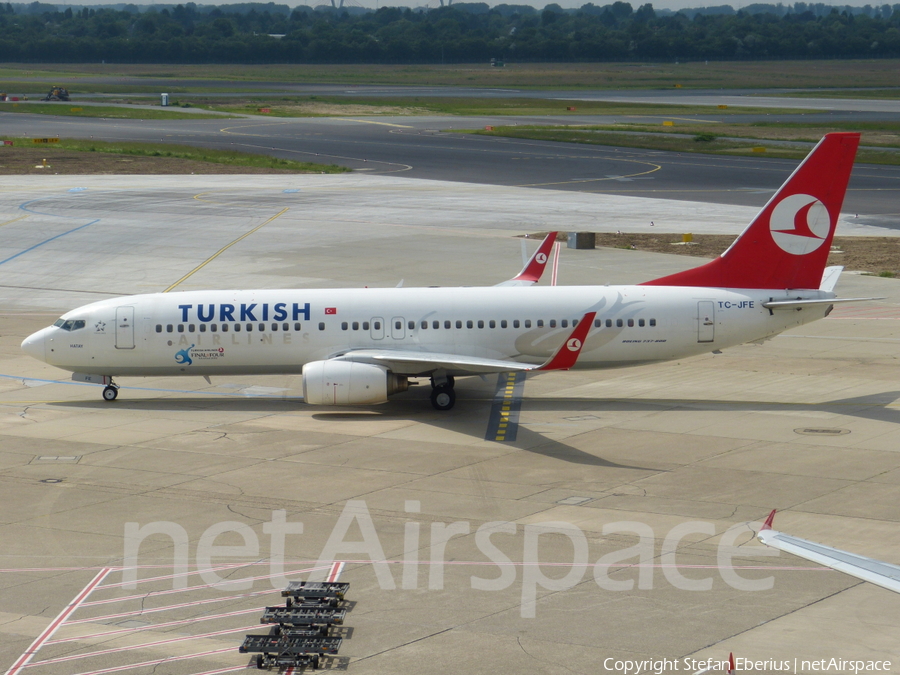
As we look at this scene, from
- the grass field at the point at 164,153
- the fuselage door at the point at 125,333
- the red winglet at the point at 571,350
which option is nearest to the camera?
the red winglet at the point at 571,350

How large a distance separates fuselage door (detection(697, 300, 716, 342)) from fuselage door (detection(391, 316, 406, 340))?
10.1 meters

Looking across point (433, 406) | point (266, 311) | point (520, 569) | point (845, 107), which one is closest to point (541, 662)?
point (520, 569)

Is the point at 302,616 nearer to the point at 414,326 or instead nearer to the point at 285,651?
the point at 285,651

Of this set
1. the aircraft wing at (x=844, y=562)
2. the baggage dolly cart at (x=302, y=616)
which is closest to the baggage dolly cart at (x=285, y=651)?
the baggage dolly cart at (x=302, y=616)

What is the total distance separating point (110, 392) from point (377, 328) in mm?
10172

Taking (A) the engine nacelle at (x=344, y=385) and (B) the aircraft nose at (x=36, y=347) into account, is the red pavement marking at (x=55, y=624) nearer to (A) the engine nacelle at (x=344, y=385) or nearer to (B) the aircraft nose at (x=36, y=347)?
(A) the engine nacelle at (x=344, y=385)

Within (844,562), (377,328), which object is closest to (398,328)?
(377,328)

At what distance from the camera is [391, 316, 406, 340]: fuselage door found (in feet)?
125

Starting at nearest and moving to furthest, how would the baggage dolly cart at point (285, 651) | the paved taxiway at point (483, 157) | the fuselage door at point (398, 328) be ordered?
1. the baggage dolly cart at point (285, 651)
2. the fuselage door at point (398, 328)
3. the paved taxiway at point (483, 157)

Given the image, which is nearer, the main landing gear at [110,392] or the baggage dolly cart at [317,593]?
the baggage dolly cart at [317,593]

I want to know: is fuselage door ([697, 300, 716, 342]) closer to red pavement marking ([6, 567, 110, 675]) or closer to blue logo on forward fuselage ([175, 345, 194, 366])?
blue logo on forward fuselage ([175, 345, 194, 366])

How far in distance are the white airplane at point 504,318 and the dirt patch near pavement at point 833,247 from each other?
72.2 ft

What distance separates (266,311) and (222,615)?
18.7 metres

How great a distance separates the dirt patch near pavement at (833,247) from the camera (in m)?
60.1
